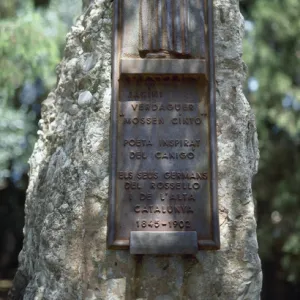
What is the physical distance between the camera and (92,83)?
164 inches

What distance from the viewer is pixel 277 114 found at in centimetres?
1179

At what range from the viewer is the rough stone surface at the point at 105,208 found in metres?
3.76

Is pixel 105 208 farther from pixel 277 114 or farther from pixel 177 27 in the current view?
pixel 277 114

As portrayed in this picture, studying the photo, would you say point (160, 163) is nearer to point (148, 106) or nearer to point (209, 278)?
point (148, 106)

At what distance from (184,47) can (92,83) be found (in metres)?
0.75

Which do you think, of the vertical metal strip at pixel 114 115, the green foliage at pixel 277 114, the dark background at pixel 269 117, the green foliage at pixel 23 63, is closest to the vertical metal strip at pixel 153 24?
the vertical metal strip at pixel 114 115

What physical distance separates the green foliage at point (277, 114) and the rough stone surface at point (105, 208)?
747cm

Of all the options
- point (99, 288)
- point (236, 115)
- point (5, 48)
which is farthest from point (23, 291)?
point (5, 48)

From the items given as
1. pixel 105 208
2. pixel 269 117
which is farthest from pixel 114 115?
pixel 269 117

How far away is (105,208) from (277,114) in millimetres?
8575

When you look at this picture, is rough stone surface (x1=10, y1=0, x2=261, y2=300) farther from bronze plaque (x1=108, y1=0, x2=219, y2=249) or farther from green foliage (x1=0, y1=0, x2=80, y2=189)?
green foliage (x1=0, y1=0, x2=80, y2=189)

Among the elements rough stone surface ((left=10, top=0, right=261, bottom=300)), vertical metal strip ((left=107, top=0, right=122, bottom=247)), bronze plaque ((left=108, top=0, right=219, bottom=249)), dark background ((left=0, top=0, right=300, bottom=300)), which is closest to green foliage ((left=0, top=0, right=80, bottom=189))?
dark background ((left=0, top=0, right=300, bottom=300))

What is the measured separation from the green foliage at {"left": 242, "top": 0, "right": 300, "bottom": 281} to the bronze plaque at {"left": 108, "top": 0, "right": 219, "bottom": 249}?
7.62 m

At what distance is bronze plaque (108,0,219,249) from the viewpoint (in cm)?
384
